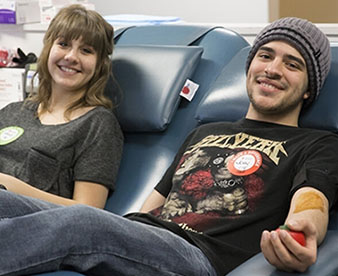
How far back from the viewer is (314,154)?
2.01 meters

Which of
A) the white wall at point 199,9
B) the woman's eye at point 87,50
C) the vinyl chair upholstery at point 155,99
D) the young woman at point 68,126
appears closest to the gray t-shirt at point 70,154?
the young woman at point 68,126

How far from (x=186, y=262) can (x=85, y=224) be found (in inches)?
10.4

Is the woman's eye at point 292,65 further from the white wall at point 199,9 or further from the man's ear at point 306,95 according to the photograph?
the white wall at point 199,9

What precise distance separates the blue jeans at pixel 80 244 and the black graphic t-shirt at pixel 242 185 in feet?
0.61

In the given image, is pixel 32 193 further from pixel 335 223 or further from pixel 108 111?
pixel 335 223

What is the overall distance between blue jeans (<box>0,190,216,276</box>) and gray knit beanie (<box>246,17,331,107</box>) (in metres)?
0.70

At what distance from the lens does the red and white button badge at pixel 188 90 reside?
8.63 ft

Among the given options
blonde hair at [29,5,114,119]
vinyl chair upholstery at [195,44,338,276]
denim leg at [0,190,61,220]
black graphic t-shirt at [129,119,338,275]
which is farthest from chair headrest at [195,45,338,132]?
denim leg at [0,190,61,220]

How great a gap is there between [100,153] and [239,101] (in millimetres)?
468

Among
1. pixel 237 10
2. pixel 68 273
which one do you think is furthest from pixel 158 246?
pixel 237 10

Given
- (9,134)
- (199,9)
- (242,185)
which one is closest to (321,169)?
(242,185)

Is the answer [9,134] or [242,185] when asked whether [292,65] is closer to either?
[242,185]

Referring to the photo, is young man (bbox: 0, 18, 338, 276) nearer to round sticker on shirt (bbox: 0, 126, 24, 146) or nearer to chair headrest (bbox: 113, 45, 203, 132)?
chair headrest (bbox: 113, 45, 203, 132)

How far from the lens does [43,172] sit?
244 cm
